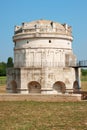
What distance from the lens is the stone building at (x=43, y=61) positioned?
28.5 meters

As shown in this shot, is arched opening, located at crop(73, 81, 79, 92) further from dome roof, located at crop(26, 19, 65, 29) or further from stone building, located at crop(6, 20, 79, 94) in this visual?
dome roof, located at crop(26, 19, 65, 29)

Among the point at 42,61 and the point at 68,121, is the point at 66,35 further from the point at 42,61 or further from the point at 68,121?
the point at 68,121

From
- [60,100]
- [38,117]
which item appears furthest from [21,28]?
[38,117]

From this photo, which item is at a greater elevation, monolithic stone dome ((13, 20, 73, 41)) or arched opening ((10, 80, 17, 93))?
monolithic stone dome ((13, 20, 73, 41))

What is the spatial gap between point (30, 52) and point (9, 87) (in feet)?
14.0

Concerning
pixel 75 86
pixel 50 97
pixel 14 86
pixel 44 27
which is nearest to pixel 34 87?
pixel 14 86

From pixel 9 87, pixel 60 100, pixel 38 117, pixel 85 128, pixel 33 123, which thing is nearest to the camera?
pixel 85 128

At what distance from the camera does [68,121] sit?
15047 mm

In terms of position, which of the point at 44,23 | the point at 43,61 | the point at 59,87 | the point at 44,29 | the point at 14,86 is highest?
the point at 44,23

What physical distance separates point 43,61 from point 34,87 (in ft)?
8.82

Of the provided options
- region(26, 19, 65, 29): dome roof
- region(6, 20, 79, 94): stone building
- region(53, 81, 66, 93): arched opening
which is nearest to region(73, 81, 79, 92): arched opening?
region(6, 20, 79, 94): stone building

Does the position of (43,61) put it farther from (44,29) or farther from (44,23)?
(44,23)

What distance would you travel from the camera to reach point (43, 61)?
2947 centimetres

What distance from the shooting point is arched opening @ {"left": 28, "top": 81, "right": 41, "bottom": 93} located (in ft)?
95.0
